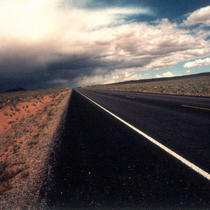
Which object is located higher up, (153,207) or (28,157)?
(153,207)

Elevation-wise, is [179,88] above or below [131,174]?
below

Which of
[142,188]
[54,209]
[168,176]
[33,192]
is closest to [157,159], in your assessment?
[168,176]

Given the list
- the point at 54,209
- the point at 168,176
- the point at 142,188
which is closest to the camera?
the point at 54,209

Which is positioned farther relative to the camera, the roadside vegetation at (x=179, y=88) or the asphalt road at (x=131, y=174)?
the roadside vegetation at (x=179, y=88)

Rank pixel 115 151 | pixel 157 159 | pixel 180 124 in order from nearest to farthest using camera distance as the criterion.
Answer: pixel 157 159, pixel 115 151, pixel 180 124

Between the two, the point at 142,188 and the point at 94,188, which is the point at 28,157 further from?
the point at 142,188

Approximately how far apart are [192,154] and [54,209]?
126 inches

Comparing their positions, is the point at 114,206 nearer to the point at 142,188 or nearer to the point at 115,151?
the point at 142,188

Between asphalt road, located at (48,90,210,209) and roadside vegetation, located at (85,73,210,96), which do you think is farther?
roadside vegetation, located at (85,73,210,96)

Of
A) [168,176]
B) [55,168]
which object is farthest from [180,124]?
[55,168]

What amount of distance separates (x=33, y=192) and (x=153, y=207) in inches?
89.8

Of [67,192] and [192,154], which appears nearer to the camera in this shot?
[67,192]

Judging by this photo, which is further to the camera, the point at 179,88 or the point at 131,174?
the point at 179,88

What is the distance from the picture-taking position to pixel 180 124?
6.90 metres
